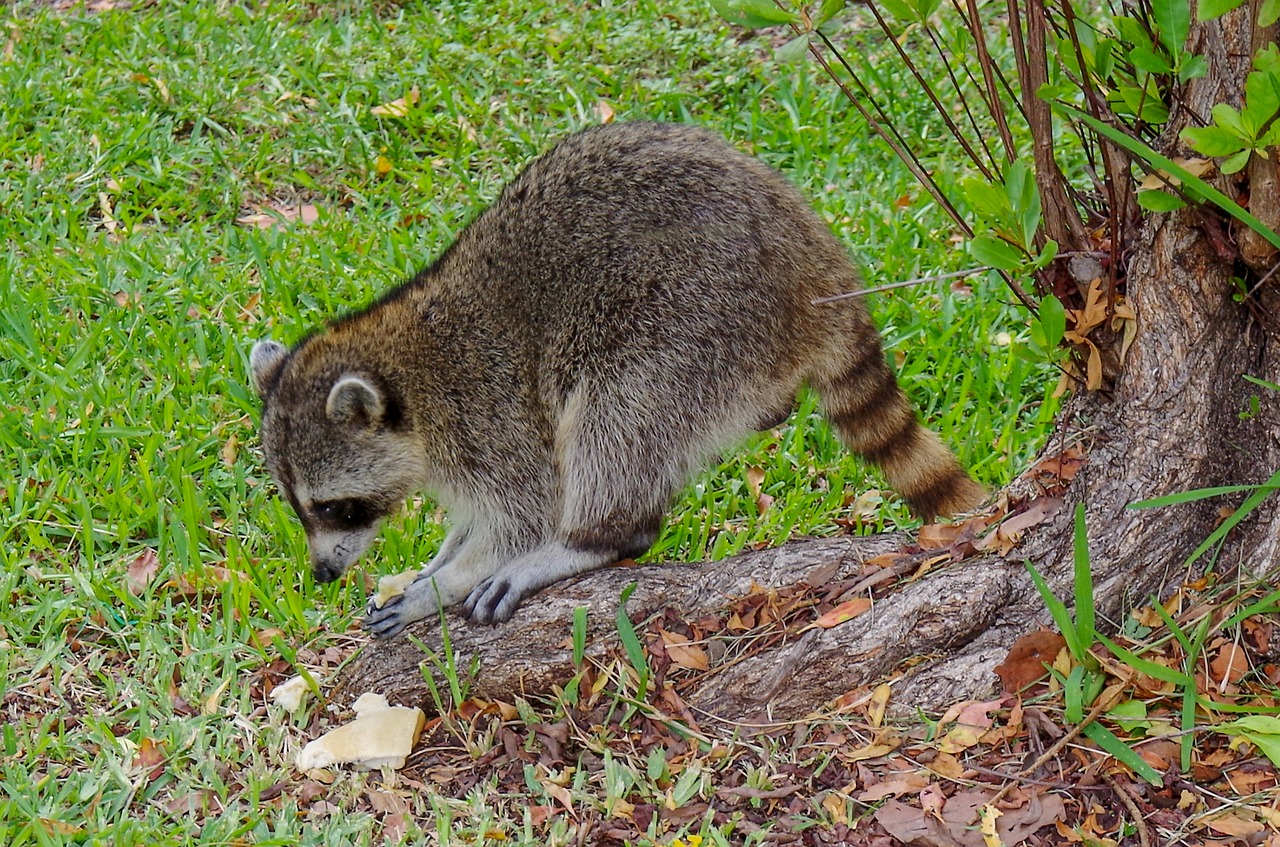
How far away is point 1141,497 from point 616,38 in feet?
13.7

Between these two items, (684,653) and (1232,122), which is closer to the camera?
(1232,122)

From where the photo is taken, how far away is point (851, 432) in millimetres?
3771

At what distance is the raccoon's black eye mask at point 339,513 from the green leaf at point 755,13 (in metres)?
1.85

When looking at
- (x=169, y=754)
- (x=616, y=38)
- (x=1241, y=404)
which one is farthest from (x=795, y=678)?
(x=616, y=38)

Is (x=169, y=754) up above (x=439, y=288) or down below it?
below

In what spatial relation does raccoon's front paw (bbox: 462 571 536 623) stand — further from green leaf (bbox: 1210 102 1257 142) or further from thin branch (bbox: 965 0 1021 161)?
green leaf (bbox: 1210 102 1257 142)

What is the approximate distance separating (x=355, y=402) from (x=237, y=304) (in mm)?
1437

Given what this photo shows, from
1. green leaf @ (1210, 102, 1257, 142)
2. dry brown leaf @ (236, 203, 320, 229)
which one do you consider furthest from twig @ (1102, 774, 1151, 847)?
dry brown leaf @ (236, 203, 320, 229)

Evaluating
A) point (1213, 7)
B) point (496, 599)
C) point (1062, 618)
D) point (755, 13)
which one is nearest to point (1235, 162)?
point (1213, 7)

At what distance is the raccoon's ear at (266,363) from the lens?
3963 mm

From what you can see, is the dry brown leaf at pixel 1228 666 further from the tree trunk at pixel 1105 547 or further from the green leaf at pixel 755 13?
the green leaf at pixel 755 13

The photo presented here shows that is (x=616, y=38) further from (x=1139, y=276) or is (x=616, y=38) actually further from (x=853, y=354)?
(x=1139, y=276)

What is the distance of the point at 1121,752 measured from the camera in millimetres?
2605

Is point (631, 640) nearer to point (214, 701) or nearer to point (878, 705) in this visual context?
point (878, 705)
